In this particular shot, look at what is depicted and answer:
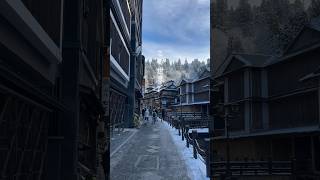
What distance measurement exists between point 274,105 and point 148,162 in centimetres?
1058

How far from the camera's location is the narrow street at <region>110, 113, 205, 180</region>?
2105cm

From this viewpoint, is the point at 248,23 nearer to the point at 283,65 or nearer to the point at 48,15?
the point at 283,65

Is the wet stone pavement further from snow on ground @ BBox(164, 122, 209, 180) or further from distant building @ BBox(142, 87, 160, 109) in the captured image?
distant building @ BBox(142, 87, 160, 109)

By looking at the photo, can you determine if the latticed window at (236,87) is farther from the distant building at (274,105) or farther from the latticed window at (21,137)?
the latticed window at (21,137)

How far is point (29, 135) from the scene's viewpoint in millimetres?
7789

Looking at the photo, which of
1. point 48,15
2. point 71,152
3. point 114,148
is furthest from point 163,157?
point 48,15

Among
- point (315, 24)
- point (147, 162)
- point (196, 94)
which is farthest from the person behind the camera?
point (196, 94)

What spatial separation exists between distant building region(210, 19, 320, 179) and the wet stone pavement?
2402 millimetres

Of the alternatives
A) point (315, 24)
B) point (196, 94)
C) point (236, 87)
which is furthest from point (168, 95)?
point (315, 24)

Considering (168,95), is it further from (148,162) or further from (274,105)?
(148,162)

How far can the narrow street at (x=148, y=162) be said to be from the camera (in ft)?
69.1

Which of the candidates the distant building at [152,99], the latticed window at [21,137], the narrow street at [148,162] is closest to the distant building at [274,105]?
the narrow street at [148,162]

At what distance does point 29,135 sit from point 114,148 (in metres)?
22.8

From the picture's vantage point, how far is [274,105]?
3083cm
